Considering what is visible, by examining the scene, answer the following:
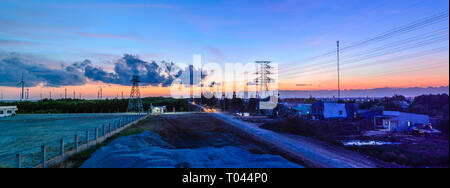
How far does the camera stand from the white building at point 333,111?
137 feet

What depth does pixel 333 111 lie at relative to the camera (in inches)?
1658

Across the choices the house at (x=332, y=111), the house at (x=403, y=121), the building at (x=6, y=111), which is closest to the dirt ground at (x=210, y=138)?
the house at (x=403, y=121)

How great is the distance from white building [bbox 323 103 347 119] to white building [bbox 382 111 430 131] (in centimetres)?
1350

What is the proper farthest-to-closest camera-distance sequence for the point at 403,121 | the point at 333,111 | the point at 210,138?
the point at 333,111, the point at 403,121, the point at 210,138

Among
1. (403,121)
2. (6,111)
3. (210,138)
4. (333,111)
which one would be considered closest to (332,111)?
(333,111)

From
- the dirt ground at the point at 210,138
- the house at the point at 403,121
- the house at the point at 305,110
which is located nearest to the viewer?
the dirt ground at the point at 210,138

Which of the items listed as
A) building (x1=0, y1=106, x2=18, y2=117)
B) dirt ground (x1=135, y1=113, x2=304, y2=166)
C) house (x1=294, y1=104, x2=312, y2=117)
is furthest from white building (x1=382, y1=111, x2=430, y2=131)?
building (x1=0, y1=106, x2=18, y2=117)

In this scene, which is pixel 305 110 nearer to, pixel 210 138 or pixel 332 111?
pixel 332 111

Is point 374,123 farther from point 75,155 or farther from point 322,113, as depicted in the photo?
point 75,155

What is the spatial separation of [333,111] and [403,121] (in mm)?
15101

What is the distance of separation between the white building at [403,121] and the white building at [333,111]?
1350 centimetres

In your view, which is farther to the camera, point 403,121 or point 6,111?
point 6,111

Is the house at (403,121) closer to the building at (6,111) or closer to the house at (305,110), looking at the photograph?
the house at (305,110)
